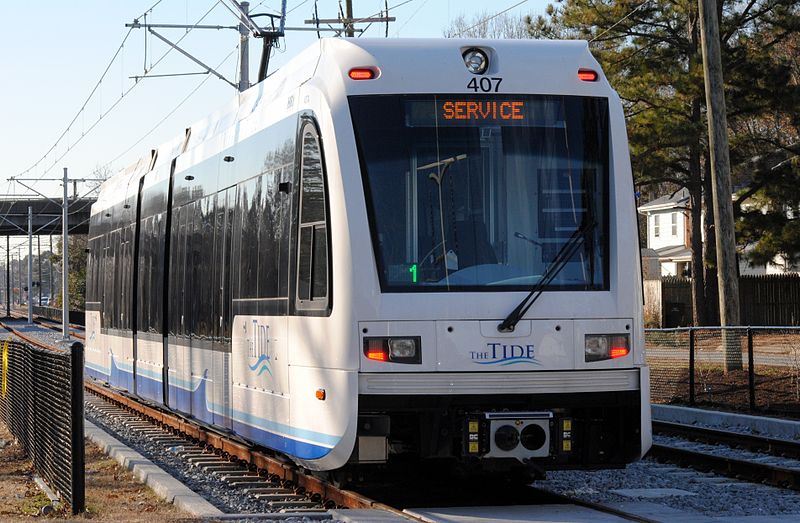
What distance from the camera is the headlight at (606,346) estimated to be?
33.4 feet

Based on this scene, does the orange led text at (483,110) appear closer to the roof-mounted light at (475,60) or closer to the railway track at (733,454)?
the roof-mounted light at (475,60)

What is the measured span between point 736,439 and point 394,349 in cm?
680

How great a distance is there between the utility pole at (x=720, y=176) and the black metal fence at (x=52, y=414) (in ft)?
37.1

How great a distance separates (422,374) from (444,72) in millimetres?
2352

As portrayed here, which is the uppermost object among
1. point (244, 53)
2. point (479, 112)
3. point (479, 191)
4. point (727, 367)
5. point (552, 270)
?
point (244, 53)

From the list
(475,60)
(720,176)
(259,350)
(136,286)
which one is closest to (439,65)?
(475,60)

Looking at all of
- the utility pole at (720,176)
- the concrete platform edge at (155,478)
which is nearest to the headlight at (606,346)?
the concrete platform edge at (155,478)

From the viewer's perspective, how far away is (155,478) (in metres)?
12.6

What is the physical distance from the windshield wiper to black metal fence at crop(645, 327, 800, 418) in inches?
356

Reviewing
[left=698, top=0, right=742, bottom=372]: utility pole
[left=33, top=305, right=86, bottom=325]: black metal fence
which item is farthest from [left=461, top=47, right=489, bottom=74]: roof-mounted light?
[left=33, top=305, right=86, bottom=325]: black metal fence

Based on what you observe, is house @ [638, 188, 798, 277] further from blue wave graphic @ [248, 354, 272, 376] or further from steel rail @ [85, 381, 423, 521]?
blue wave graphic @ [248, 354, 272, 376]

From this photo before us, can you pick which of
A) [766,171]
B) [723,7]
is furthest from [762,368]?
[723,7]

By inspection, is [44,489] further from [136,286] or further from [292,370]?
[136,286]

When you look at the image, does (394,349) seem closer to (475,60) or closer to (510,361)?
(510,361)
